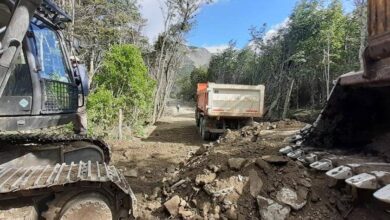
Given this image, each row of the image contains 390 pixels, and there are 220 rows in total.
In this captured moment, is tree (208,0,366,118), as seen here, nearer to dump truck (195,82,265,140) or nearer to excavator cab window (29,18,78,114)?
dump truck (195,82,265,140)

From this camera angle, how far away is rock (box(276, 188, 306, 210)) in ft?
12.2

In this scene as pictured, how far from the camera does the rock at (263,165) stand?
13.9 feet

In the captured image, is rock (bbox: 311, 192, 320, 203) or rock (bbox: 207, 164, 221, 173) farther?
rock (bbox: 207, 164, 221, 173)

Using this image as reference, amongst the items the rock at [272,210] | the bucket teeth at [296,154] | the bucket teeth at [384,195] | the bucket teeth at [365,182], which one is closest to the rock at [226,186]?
the rock at [272,210]

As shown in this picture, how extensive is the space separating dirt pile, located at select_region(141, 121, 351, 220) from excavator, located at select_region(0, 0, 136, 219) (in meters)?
1.15

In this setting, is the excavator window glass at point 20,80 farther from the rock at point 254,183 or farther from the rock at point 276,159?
the rock at point 276,159

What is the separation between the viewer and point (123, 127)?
13250mm

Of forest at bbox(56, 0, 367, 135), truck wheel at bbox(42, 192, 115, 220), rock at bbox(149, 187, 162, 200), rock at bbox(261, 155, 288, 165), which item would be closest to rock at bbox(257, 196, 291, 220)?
rock at bbox(261, 155, 288, 165)

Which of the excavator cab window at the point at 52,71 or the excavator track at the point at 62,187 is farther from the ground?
the excavator cab window at the point at 52,71

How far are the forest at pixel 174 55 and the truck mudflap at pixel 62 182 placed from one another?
8071mm

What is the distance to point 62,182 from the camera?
9.41 feet

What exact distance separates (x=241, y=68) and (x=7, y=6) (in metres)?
25.4

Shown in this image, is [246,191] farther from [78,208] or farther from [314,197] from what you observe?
[78,208]

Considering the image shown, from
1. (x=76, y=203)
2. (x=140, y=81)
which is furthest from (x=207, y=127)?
(x=76, y=203)
